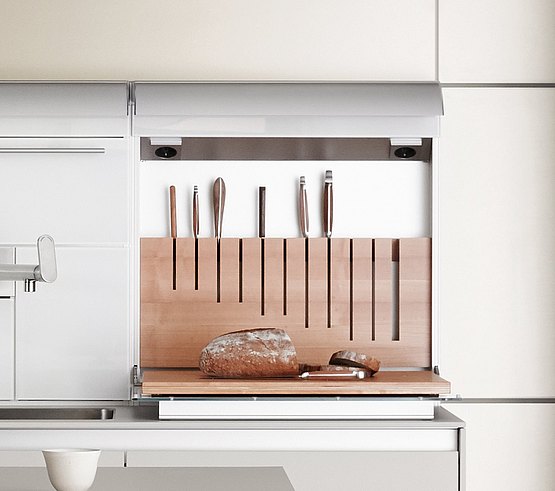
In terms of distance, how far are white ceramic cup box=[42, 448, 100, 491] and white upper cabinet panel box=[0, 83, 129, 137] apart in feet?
4.86

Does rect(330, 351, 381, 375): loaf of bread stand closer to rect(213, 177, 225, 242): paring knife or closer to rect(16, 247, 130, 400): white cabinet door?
rect(213, 177, 225, 242): paring knife

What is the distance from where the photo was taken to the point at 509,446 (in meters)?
2.71

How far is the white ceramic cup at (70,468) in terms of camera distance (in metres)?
1.28

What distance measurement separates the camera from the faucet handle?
1959mm

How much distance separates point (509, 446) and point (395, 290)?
1.90ft

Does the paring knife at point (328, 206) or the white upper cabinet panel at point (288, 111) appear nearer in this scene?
the white upper cabinet panel at point (288, 111)

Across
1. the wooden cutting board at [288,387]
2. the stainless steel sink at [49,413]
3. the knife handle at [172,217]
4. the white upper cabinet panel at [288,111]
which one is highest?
the white upper cabinet panel at [288,111]

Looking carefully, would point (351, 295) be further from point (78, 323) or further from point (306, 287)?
point (78, 323)

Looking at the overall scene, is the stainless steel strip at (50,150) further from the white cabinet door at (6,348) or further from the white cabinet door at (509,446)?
the white cabinet door at (509,446)

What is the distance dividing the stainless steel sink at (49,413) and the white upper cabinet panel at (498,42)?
1.44 metres

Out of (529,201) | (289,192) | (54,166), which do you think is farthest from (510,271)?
(54,166)

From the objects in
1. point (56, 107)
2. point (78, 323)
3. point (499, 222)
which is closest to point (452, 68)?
point (499, 222)

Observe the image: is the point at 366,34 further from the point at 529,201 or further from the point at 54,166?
the point at 54,166

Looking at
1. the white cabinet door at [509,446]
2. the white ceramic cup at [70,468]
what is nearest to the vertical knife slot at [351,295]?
the white cabinet door at [509,446]
